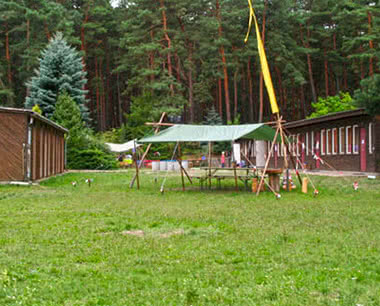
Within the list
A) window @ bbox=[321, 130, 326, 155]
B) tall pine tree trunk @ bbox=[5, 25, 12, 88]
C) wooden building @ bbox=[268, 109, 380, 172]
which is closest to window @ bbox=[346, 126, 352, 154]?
wooden building @ bbox=[268, 109, 380, 172]

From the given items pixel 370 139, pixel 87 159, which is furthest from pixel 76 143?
pixel 370 139

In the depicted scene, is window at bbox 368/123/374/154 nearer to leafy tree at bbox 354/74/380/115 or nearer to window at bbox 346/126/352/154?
window at bbox 346/126/352/154

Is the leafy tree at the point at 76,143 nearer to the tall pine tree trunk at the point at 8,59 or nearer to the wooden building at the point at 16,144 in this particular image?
the wooden building at the point at 16,144

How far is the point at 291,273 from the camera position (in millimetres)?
4770

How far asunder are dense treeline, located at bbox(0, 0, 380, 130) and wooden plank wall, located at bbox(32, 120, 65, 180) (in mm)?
16504

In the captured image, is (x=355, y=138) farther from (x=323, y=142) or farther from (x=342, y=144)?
(x=323, y=142)

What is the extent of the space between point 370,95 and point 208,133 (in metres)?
6.03

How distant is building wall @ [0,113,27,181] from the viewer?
16.1 m

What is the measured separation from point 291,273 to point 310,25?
40.1 m

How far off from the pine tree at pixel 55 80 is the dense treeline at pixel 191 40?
508cm

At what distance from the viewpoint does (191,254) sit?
5652 mm

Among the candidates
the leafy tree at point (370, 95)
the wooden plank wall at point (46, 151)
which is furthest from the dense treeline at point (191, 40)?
the leafy tree at point (370, 95)

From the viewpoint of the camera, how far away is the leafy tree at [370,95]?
633 inches

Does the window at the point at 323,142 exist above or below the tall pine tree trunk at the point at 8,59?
below
